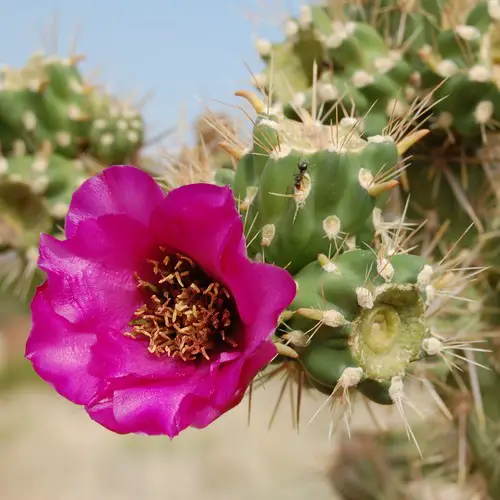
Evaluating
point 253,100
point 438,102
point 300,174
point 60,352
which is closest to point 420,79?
point 438,102

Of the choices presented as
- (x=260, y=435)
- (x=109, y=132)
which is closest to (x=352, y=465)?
(x=109, y=132)

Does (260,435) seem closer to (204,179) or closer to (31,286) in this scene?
(31,286)

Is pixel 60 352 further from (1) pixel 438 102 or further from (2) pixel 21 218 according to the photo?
(2) pixel 21 218

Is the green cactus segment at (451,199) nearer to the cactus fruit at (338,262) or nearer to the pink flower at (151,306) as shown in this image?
the cactus fruit at (338,262)

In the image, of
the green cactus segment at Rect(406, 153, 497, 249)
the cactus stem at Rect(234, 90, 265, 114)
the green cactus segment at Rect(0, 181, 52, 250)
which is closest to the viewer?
the cactus stem at Rect(234, 90, 265, 114)

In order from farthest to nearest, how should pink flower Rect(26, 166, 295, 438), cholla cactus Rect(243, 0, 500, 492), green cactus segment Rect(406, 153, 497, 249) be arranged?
1. green cactus segment Rect(406, 153, 497, 249)
2. cholla cactus Rect(243, 0, 500, 492)
3. pink flower Rect(26, 166, 295, 438)

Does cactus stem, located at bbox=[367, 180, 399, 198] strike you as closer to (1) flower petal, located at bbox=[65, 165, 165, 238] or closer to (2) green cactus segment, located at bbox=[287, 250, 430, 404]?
(2) green cactus segment, located at bbox=[287, 250, 430, 404]

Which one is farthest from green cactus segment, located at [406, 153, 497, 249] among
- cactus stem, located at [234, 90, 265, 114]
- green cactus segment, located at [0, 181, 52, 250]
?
green cactus segment, located at [0, 181, 52, 250]
